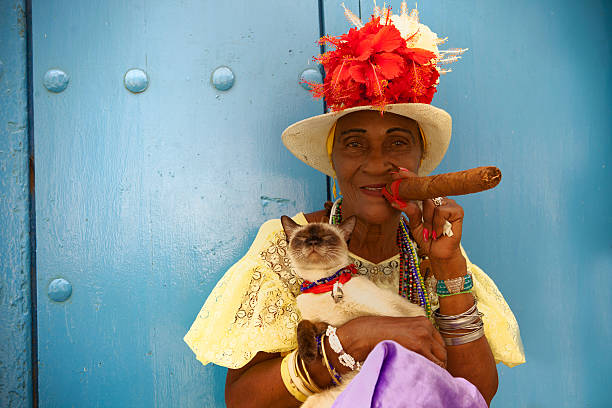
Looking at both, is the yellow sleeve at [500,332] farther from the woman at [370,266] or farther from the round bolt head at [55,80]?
the round bolt head at [55,80]

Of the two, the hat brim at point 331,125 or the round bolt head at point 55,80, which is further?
→ the round bolt head at point 55,80

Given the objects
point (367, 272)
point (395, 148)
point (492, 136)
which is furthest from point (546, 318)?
point (395, 148)

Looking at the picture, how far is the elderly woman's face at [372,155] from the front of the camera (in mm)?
1255

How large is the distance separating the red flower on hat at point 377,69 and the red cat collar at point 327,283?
19.0 inches

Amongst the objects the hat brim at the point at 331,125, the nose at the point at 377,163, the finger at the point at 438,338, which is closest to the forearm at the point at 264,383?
the finger at the point at 438,338

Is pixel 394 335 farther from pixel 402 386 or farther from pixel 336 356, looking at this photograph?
pixel 402 386

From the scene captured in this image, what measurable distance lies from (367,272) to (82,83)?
3.85 feet

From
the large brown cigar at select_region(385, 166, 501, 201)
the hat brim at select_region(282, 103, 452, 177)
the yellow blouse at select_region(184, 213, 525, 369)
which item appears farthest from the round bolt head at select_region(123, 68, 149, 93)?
the large brown cigar at select_region(385, 166, 501, 201)

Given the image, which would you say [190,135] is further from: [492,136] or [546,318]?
[546,318]

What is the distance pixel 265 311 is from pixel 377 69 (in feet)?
2.41

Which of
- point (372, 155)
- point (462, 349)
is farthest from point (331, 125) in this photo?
point (462, 349)

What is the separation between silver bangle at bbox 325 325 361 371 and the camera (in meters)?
1.05

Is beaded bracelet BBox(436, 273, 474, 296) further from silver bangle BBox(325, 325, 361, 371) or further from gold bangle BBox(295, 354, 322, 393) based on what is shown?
gold bangle BBox(295, 354, 322, 393)

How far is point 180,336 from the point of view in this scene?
1.53 metres
